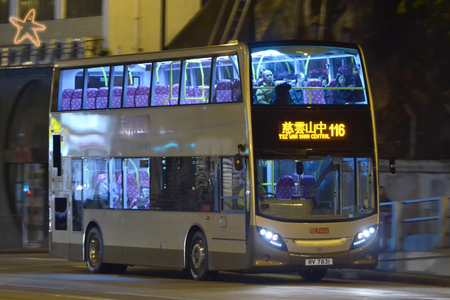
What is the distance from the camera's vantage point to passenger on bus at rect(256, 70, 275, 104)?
16.5 meters

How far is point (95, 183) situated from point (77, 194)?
2.52 feet

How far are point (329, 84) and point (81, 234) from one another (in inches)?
262

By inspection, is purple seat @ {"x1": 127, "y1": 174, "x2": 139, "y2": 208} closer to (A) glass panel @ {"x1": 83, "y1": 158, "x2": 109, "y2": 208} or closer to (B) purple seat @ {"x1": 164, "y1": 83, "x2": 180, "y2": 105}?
(A) glass panel @ {"x1": 83, "y1": 158, "x2": 109, "y2": 208}

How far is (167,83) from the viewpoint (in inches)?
727

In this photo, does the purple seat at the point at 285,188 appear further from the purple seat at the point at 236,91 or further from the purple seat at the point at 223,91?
the purple seat at the point at 223,91

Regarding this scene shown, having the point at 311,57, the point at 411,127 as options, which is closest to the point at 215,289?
the point at 311,57

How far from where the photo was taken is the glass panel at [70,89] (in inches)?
816

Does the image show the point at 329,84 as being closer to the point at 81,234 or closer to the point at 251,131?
the point at 251,131

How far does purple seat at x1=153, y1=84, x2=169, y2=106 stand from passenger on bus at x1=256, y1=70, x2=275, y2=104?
2489 mm

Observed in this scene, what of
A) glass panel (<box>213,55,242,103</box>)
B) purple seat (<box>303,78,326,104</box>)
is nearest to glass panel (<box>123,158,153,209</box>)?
glass panel (<box>213,55,242,103</box>)

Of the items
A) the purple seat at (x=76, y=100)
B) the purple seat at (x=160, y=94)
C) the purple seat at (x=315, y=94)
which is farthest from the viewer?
the purple seat at (x=76, y=100)

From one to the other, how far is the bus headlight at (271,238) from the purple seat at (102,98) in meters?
5.17

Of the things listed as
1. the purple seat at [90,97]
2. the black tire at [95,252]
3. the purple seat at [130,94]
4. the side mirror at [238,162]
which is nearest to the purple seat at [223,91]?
the side mirror at [238,162]

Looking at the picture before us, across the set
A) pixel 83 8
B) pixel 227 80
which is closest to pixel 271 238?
pixel 227 80
